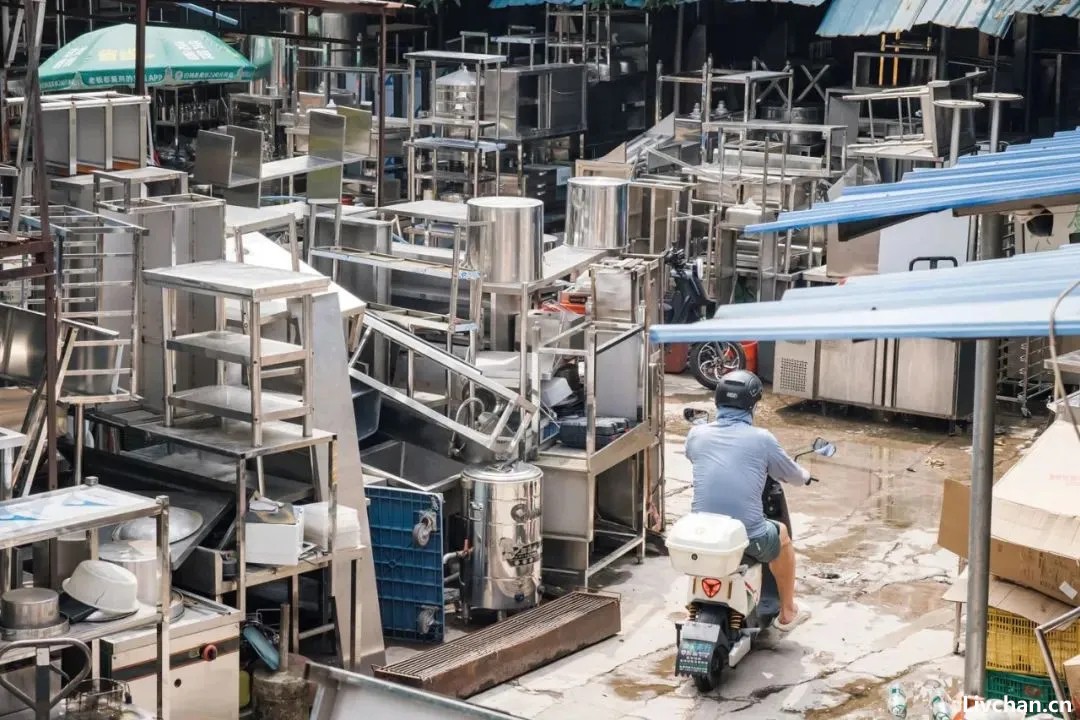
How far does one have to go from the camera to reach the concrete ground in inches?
367

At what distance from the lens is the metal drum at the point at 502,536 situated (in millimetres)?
10156

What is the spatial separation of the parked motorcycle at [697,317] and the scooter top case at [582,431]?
4.79m

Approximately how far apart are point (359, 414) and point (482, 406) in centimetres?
79

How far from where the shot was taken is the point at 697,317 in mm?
16359

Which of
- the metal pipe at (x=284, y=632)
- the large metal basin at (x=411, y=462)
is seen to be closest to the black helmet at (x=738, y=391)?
the large metal basin at (x=411, y=462)

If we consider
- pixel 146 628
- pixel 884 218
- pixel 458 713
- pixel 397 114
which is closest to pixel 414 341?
pixel 146 628

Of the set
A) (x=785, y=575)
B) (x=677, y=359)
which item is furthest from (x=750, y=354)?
(x=785, y=575)

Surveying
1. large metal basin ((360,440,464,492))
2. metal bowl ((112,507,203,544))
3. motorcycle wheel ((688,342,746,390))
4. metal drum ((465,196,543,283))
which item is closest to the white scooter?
large metal basin ((360,440,464,492))

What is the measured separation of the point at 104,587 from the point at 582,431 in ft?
13.7

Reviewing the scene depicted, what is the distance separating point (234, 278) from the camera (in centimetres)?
895

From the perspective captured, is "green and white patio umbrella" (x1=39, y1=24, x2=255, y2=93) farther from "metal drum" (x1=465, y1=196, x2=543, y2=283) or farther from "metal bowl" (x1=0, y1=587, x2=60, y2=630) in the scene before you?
"metal bowl" (x1=0, y1=587, x2=60, y2=630)

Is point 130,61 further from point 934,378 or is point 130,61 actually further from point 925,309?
point 925,309

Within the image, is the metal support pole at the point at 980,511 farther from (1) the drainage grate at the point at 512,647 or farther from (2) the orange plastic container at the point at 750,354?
(2) the orange plastic container at the point at 750,354

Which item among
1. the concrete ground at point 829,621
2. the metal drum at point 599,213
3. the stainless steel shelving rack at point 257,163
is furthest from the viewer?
the metal drum at point 599,213
